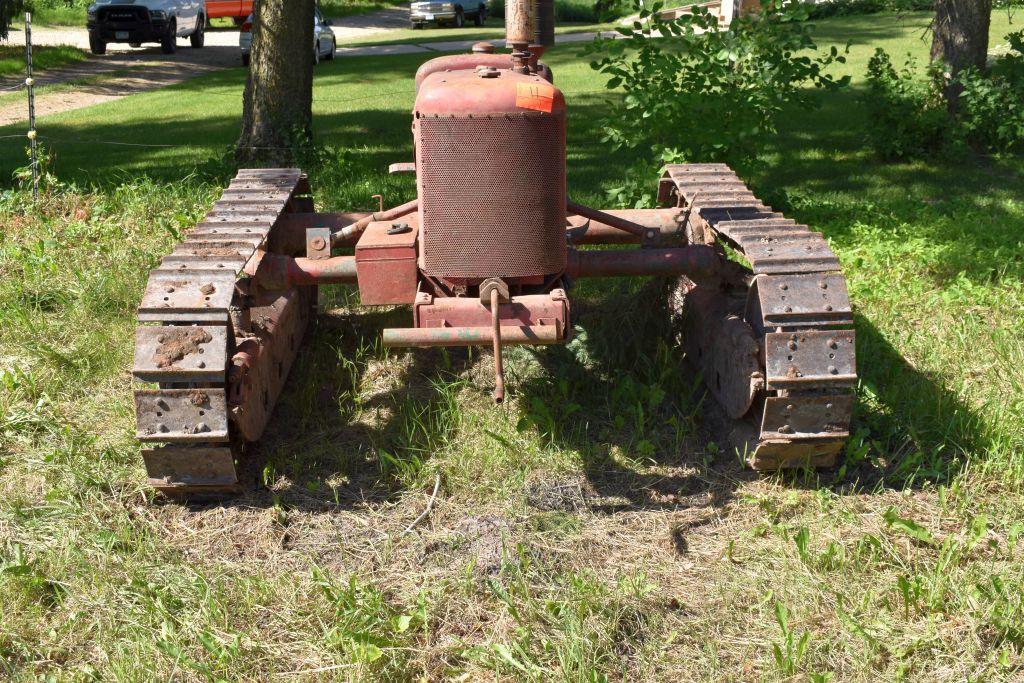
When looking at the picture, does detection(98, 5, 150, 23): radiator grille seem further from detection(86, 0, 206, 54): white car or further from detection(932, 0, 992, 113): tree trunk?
detection(932, 0, 992, 113): tree trunk

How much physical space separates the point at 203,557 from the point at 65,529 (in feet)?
1.94

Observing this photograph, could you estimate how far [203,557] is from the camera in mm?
4145

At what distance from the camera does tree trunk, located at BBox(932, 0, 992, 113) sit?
10.5m

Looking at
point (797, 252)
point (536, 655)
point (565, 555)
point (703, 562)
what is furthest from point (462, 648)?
point (797, 252)

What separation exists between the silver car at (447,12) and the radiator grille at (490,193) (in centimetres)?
3085

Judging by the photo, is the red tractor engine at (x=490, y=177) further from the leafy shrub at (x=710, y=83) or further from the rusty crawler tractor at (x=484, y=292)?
the leafy shrub at (x=710, y=83)

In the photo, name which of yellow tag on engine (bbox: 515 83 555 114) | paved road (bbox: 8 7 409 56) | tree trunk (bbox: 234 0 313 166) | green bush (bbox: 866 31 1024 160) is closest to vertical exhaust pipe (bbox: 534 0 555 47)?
yellow tag on engine (bbox: 515 83 555 114)

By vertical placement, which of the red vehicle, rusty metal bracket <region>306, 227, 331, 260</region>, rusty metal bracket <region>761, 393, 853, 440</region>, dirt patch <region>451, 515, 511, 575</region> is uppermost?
the red vehicle

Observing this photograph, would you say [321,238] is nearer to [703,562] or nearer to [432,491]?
[432,491]

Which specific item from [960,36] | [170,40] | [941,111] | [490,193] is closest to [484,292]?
[490,193]

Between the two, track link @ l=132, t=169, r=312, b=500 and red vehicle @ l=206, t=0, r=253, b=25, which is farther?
red vehicle @ l=206, t=0, r=253, b=25

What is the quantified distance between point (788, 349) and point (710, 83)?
4.23m

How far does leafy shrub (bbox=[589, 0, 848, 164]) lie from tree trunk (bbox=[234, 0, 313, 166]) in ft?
9.26

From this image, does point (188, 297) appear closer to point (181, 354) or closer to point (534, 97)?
point (181, 354)
